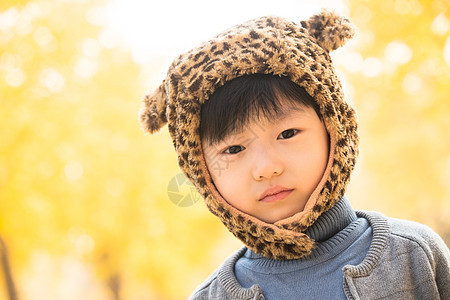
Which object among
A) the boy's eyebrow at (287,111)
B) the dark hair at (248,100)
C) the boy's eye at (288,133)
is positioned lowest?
the boy's eye at (288,133)

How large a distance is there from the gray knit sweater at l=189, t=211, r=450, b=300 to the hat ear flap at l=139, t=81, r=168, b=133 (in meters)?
0.75

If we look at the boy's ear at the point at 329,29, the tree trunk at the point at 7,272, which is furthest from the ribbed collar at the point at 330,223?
the tree trunk at the point at 7,272

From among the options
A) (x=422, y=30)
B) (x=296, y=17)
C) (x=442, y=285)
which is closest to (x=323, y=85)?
(x=296, y=17)

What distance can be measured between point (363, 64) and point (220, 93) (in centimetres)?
444

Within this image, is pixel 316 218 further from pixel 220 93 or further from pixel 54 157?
pixel 54 157

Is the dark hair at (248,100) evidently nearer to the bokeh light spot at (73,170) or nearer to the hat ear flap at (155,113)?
the hat ear flap at (155,113)

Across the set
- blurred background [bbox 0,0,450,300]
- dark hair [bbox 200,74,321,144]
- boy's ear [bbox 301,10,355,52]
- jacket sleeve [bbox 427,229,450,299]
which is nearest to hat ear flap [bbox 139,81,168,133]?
dark hair [bbox 200,74,321,144]

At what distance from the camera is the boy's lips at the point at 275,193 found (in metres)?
1.41

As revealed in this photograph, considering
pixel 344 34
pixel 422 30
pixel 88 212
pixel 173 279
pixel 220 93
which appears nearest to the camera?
pixel 220 93

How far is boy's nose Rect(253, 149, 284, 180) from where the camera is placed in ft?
4.46

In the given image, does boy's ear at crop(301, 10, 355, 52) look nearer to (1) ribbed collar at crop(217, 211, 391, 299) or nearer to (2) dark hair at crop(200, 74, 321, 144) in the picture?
(2) dark hair at crop(200, 74, 321, 144)

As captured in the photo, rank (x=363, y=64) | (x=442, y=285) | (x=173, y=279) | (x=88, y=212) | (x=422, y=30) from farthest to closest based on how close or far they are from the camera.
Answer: (x=173, y=279), (x=88, y=212), (x=363, y=64), (x=422, y=30), (x=442, y=285)

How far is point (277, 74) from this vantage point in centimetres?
144

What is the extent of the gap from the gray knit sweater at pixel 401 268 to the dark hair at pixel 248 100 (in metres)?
0.43
